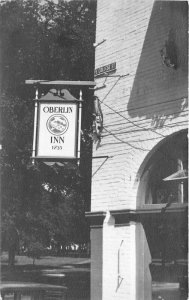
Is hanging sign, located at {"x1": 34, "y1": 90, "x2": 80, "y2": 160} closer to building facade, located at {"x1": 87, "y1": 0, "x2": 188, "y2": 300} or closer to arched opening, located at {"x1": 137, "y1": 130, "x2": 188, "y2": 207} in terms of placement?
building facade, located at {"x1": 87, "y1": 0, "x2": 188, "y2": 300}

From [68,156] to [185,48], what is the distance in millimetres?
2681

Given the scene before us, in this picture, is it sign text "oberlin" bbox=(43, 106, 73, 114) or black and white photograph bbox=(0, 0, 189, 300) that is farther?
sign text "oberlin" bbox=(43, 106, 73, 114)

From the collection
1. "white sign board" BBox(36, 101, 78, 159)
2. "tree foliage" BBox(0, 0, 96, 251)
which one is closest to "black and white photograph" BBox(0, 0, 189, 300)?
"white sign board" BBox(36, 101, 78, 159)

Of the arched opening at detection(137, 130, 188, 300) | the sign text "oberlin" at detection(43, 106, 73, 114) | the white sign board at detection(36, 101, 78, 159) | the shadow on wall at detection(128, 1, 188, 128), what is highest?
the shadow on wall at detection(128, 1, 188, 128)

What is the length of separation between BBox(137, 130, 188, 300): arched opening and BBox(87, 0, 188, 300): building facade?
2 cm

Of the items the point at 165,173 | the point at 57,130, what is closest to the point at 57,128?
the point at 57,130

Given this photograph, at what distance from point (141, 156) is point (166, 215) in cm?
116

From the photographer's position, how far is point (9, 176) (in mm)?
16062

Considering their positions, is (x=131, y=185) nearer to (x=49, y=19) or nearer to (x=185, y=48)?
(x=185, y=48)

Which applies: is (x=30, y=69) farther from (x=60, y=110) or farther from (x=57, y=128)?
(x=57, y=128)

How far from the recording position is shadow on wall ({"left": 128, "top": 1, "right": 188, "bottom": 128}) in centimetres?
818

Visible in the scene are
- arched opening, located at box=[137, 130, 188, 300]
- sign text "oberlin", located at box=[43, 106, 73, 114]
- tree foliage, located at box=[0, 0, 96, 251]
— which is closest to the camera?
arched opening, located at box=[137, 130, 188, 300]

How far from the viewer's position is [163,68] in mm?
8656

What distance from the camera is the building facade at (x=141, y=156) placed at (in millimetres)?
8281
